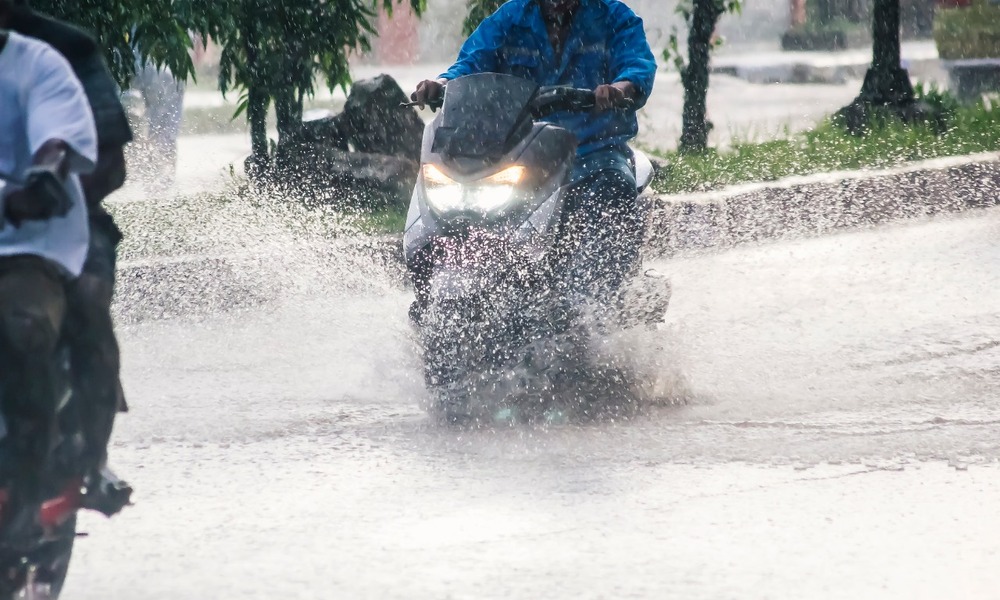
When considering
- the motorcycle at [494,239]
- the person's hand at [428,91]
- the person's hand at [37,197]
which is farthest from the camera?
the person's hand at [428,91]

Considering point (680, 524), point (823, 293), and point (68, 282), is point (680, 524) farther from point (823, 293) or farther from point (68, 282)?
point (823, 293)

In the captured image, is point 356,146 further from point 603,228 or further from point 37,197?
point 37,197

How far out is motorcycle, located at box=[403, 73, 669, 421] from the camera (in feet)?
18.8

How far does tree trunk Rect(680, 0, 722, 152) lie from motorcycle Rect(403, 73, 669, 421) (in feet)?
26.4

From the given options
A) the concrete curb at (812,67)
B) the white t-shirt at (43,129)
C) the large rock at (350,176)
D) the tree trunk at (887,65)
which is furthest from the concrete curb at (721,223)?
the concrete curb at (812,67)

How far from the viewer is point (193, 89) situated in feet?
95.3

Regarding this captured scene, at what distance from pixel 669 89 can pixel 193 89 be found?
8.18 metres

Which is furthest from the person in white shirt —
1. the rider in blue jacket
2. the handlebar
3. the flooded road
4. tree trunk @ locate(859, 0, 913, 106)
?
tree trunk @ locate(859, 0, 913, 106)

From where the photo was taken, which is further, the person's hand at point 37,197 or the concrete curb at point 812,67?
the concrete curb at point 812,67

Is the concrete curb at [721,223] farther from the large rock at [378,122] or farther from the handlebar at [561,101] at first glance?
the handlebar at [561,101]

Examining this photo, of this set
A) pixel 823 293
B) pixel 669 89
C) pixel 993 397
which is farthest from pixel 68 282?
pixel 669 89

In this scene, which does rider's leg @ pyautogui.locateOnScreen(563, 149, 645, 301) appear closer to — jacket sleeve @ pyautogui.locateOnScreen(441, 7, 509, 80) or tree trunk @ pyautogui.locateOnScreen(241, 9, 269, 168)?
jacket sleeve @ pyautogui.locateOnScreen(441, 7, 509, 80)

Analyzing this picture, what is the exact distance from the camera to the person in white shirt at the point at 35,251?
12.2ft

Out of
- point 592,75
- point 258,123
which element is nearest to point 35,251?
point 592,75
